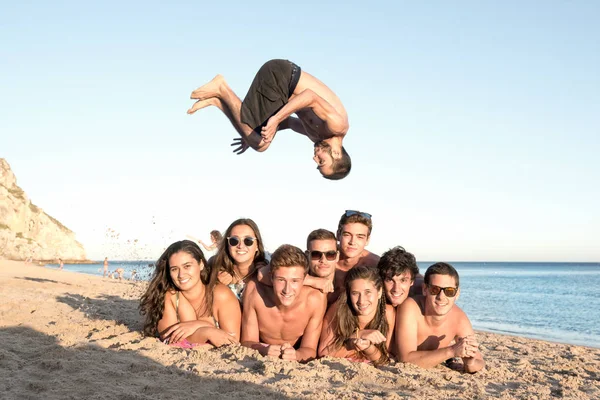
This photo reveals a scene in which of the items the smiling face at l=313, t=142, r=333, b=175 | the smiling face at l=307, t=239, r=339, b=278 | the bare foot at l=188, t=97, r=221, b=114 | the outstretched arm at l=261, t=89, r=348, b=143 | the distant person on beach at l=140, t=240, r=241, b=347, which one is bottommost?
the distant person on beach at l=140, t=240, r=241, b=347

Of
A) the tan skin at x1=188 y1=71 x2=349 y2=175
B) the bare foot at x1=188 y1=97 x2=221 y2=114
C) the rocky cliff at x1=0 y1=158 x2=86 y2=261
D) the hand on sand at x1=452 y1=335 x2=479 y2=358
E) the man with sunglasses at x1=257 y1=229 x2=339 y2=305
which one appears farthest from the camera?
the rocky cliff at x1=0 y1=158 x2=86 y2=261

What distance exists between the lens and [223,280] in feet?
19.2

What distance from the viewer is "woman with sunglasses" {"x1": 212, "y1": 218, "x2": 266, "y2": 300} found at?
5895 millimetres

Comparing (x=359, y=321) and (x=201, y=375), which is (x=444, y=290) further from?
(x=201, y=375)

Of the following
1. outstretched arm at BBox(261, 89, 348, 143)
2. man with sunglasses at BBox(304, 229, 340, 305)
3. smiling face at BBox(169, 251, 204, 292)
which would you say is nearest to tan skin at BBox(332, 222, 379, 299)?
man with sunglasses at BBox(304, 229, 340, 305)

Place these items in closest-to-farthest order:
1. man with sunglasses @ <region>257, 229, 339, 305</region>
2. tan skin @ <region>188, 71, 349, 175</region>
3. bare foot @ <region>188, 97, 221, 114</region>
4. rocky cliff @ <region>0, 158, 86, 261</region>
Answer: man with sunglasses @ <region>257, 229, 339, 305</region>
tan skin @ <region>188, 71, 349, 175</region>
bare foot @ <region>188, 97, 221, 114</region>
rocky cliff @ <region>0, 158, 86, 261</region>

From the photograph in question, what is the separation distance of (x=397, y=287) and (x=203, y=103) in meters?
2.80

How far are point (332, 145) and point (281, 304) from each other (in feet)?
5.91

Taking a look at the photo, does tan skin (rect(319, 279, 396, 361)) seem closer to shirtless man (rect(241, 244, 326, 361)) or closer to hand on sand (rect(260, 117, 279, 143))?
shirtless man (rect(241, 244, 326, 361))

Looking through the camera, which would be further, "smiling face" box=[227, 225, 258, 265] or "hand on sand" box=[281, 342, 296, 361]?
"smiling face" box=[227, 225, 258, 265]

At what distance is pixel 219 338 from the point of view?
5.32m

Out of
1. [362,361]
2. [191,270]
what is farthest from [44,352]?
[362,361]

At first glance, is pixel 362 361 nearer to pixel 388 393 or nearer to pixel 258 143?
pixel 388 393

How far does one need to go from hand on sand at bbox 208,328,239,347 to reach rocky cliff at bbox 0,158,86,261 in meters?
56.9
